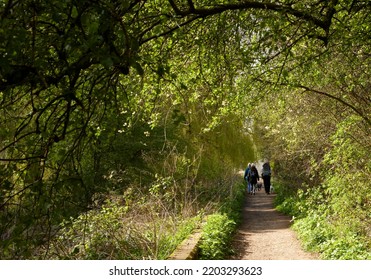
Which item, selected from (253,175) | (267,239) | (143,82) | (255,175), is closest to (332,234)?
(267,239)

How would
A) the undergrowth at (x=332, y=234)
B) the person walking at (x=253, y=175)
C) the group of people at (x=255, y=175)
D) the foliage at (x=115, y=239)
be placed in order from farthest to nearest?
the person walking at (x=253, y=175), the group of people at (x=255, y=175), the undergrowth at (x=332, y=234), the foliage at (x=115, y=239)

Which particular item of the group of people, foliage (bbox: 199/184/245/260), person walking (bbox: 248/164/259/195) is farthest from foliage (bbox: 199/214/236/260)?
person walking (bbox: 248/164/259/195)

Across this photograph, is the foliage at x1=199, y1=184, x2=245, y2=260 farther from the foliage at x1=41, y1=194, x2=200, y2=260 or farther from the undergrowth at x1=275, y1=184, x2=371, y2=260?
the undergrowth at x1=275, y1=184, x2=371, y2=260

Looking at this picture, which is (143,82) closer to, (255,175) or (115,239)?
(115,239)

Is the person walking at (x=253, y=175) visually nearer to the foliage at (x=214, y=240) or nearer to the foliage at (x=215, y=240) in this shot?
the foliage at (x=215, y=240)

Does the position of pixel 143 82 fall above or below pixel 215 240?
above

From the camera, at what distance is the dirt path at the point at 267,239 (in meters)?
10.6

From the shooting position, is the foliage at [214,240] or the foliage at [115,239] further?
the foliage at [214,240]

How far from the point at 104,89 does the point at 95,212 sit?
5939mm

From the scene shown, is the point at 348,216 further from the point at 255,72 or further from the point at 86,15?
the point at 86,15

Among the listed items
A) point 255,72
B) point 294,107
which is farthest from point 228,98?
point 294,107

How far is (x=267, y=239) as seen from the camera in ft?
42.2

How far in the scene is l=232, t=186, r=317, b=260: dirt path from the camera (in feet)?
34.7

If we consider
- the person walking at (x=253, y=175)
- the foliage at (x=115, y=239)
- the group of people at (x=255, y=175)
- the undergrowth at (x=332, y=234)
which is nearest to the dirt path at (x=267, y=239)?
the undergrowth at (x=332, y=234)
